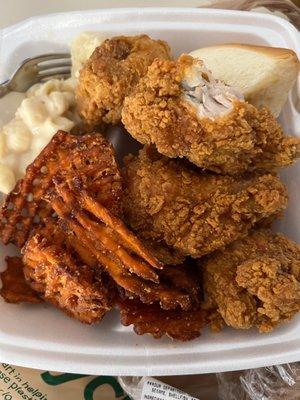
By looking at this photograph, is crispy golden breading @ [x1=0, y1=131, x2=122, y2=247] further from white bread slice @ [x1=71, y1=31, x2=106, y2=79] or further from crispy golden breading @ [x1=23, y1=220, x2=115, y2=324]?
white bread slice @ [x1=71, y1=31, x2=106, y2=79]

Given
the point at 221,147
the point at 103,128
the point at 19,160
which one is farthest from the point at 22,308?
the point at 221,147

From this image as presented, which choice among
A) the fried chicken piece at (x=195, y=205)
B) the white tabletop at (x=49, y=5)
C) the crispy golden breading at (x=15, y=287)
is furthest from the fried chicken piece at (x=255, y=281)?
the white tabletop at (x=49, y=5)

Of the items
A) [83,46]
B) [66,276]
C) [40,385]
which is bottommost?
[40,385]

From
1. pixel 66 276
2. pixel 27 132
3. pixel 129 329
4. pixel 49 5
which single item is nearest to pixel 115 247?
pixel 66 276

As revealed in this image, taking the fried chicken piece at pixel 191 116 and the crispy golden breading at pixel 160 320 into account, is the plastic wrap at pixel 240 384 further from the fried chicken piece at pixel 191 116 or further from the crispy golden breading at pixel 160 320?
the fried chicken piece at pixel 191 116

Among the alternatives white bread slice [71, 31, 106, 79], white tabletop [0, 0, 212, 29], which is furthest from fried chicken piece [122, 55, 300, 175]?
white tabletop [0, 0, 212, 29]

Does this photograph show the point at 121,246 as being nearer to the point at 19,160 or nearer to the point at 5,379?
the point at 19,160

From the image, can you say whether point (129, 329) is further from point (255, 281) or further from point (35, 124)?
point (35, 124)
